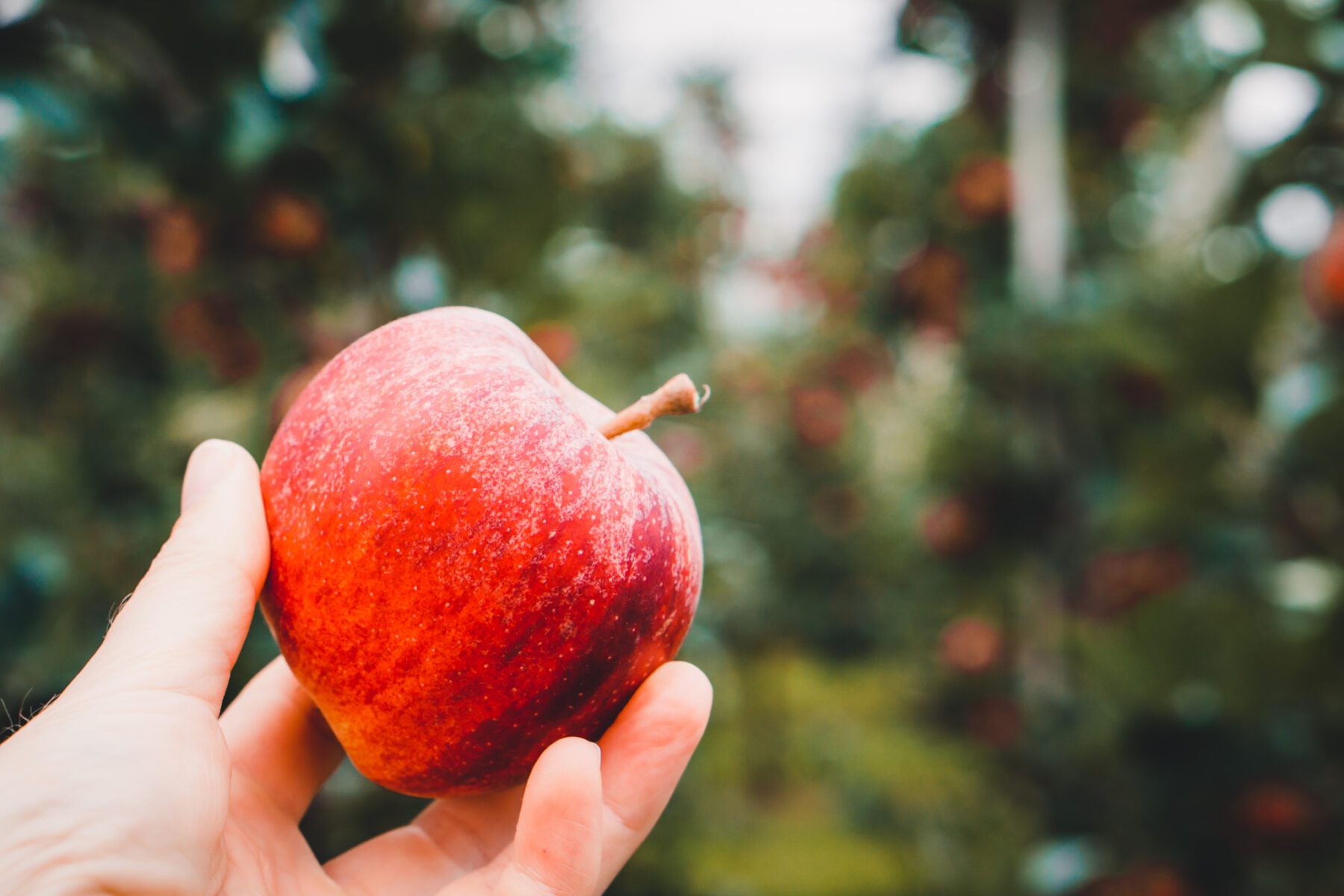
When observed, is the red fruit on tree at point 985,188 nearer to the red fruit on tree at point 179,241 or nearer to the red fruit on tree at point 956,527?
the red fruit on tree at point 956,527

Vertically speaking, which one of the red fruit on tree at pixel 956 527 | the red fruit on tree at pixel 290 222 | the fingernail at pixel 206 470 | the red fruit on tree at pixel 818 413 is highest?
the red fruit on tree at pixel 290 222

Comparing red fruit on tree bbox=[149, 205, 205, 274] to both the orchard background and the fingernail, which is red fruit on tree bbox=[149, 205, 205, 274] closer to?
the orchard background

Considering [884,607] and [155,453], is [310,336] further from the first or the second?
[884,607]

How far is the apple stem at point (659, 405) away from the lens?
0.87 meters

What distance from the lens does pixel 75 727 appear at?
2.11 ft

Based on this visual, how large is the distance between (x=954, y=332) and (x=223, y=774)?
2.74 m

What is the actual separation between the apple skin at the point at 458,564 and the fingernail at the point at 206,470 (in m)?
0.06

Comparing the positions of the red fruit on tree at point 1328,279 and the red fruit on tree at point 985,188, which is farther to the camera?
the red fruit on tree at point 985,188

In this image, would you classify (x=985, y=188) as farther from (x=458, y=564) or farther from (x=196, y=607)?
(x=196, y=607)

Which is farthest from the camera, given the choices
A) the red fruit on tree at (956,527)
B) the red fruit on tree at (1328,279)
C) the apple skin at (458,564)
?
the red fruit on tree at (956,527)

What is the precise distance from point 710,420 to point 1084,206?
8.76ft

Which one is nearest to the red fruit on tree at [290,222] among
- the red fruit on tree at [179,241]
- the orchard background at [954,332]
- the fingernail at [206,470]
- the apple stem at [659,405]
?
the orchard background at [954,332]

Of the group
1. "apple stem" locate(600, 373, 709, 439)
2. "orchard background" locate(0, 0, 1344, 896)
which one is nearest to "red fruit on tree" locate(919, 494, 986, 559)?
"orchard background" locate(0, 0, 1344, 896)

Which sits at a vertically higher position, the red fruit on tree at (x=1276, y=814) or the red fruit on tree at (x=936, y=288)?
the red fruit on tree at (x=936, y=288)
